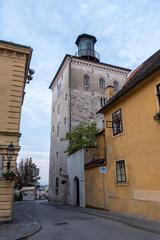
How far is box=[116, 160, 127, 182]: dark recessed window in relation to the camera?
14071 mm

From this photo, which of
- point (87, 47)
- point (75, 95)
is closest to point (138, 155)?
point (75, 95)

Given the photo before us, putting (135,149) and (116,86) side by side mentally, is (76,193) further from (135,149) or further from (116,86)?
(116,86)

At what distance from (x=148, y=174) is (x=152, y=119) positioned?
2742 mm

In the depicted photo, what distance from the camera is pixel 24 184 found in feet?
175

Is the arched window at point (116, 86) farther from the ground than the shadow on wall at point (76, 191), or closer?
farther from the ground

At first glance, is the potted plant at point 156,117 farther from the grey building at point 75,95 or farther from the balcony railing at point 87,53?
the balcony railing at point 87,53

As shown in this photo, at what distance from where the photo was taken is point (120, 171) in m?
14.5

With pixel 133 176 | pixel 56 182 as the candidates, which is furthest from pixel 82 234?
pixel 56 182

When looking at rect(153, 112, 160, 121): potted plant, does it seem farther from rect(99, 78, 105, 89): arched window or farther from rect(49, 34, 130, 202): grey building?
rect(99, 78, 105, 89): arched window

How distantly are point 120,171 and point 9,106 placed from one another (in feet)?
24.8

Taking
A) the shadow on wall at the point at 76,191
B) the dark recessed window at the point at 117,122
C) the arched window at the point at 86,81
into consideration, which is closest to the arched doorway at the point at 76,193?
the shadow on wall at the point at 76,191

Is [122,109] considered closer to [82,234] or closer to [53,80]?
[82,234]

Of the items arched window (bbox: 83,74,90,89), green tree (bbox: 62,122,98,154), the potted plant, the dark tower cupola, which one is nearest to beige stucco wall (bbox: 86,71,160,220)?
the potted plant

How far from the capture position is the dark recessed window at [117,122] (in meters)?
15.1
